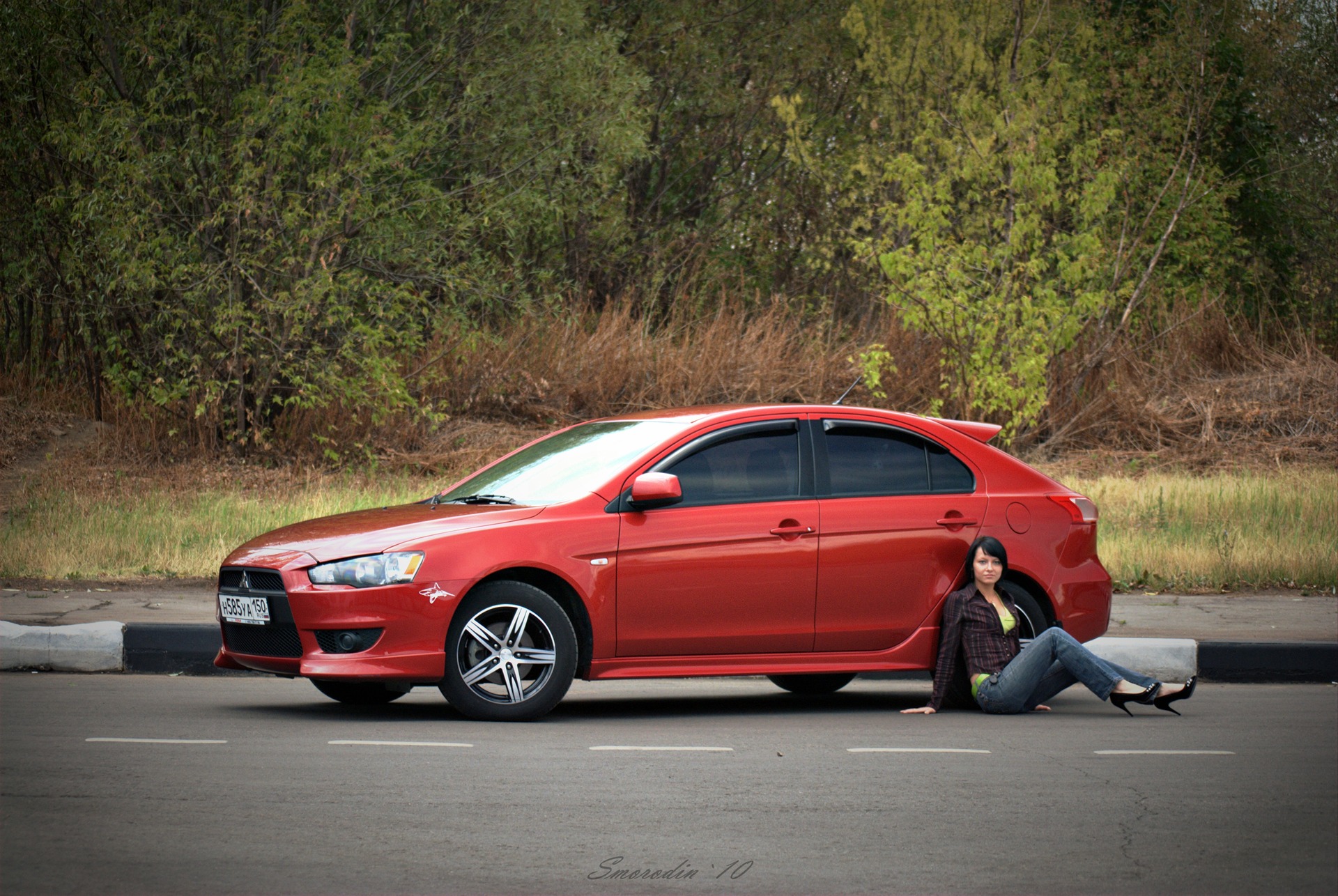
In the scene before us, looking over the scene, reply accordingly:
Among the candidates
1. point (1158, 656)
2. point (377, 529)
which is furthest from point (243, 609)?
point (1158, 656)

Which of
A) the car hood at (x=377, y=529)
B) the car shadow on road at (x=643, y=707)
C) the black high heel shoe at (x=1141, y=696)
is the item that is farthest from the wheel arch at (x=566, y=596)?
the black high heel shoe at (x=1141, y=696)

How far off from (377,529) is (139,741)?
151cm

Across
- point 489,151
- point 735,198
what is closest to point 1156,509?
point 489,151

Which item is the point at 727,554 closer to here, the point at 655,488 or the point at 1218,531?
the point at 655,488

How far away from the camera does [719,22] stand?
3206cm

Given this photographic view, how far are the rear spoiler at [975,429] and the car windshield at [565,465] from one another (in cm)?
173

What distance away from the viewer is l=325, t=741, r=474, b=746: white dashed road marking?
752 cm

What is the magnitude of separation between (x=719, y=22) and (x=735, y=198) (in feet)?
11.6

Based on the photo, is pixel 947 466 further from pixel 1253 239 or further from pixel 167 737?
pixel 1253 239

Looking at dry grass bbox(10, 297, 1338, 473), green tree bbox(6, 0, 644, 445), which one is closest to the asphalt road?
green tree bbox(6, 0, 644, 445)

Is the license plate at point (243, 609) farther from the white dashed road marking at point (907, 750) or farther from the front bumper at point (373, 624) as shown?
the white dashed road marking at point (907, 750)

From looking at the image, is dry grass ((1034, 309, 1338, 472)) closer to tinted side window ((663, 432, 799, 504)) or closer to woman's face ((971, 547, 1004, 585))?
woman's face ((971, 547, 1004, 585))

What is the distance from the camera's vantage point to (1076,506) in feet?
31.2

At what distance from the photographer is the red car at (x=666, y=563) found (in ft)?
26.3
